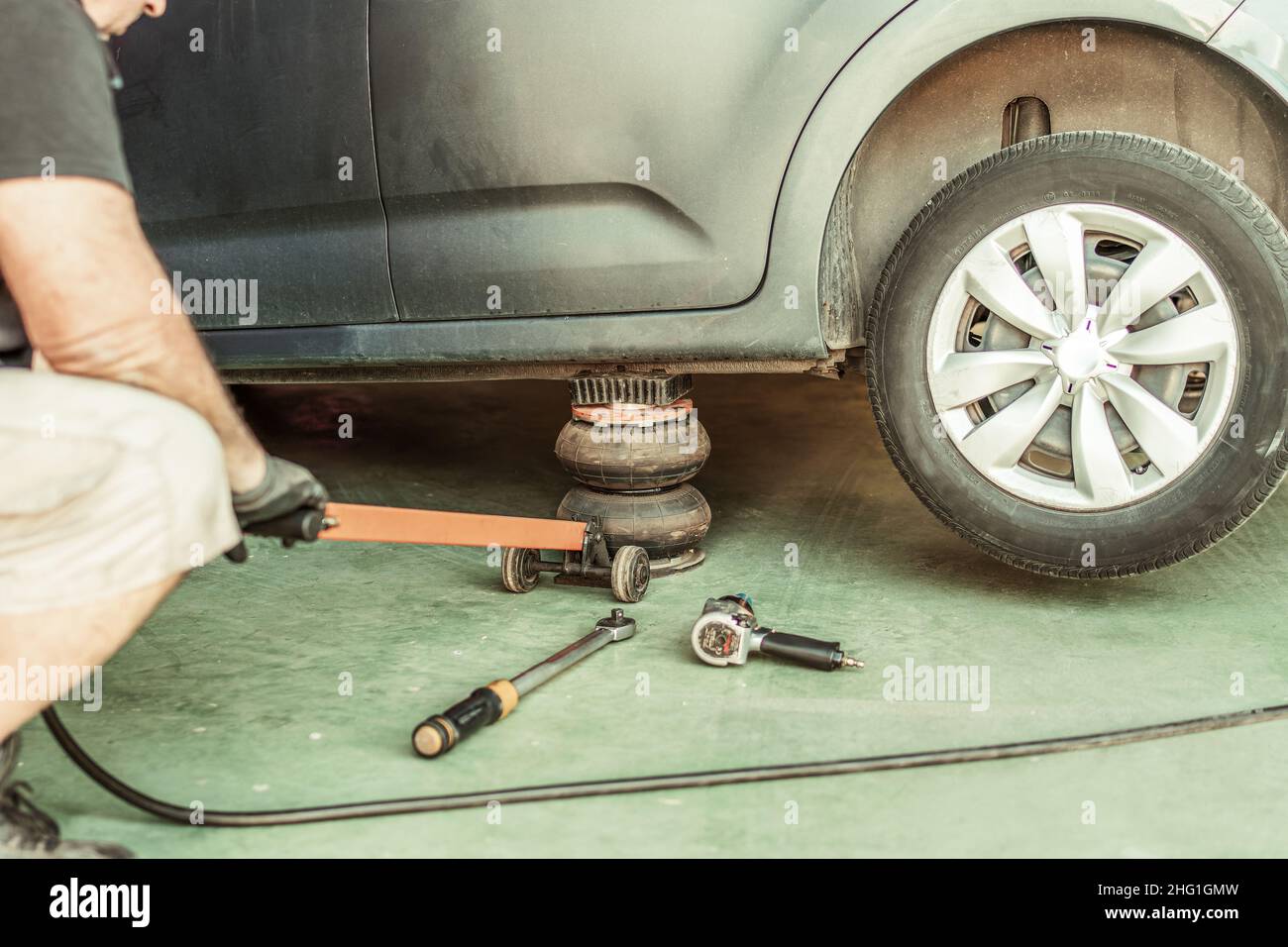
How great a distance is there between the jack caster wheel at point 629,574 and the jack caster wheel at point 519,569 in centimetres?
19

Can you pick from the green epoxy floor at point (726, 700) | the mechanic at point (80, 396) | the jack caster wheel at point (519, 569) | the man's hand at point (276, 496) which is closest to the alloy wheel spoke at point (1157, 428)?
the green epoxy floor at point (726, 700)

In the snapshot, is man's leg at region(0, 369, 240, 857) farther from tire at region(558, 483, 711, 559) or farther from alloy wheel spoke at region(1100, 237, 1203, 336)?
alloy wheel spoke at region(1100, 237, 1203, 336)

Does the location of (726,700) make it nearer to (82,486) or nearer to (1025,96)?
(82,486)

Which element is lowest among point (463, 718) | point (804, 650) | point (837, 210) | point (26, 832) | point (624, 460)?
point (26, 832)

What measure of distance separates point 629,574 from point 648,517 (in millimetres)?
195

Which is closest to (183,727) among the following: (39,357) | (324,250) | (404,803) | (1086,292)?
(404,803)

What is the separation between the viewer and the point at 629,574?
2541 millimetres

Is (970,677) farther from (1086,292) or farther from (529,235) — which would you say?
(529,235)

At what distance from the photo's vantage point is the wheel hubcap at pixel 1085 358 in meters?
2.28

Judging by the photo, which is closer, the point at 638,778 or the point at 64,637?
the point at 64,637

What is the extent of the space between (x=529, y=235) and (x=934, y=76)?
2.79ft

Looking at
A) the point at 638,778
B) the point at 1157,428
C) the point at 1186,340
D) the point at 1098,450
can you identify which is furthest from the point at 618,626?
the point at 1186,340

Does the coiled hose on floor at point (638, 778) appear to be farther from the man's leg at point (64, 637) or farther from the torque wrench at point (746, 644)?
the torque wrench at point (746, 644)

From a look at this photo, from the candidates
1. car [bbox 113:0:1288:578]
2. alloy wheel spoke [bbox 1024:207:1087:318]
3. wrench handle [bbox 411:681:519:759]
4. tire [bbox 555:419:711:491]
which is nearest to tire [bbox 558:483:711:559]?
tire [bbox 555:419:711:491]
